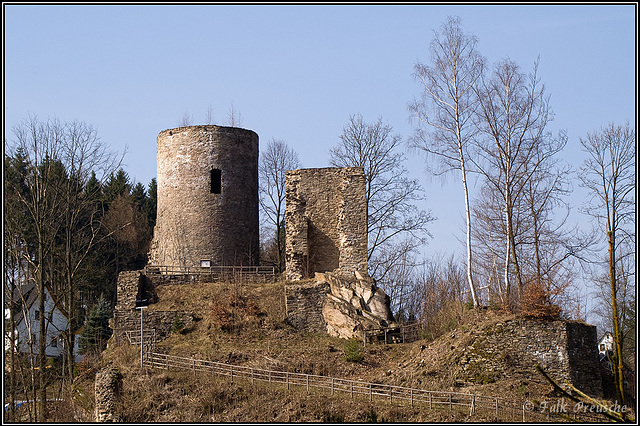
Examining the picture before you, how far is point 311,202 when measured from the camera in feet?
97.8

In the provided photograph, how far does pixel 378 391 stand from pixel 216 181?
1493 centimetres

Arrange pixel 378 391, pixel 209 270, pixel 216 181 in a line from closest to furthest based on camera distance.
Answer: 1. pixel 378 391
2. pixel 209 270
3. pixel 216 181

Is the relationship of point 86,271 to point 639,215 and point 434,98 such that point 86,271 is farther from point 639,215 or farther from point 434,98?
point 639,215

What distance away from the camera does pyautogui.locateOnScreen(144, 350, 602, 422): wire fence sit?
17.9 m

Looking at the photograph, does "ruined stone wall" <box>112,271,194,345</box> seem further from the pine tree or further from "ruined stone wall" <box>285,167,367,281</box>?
the pine tree

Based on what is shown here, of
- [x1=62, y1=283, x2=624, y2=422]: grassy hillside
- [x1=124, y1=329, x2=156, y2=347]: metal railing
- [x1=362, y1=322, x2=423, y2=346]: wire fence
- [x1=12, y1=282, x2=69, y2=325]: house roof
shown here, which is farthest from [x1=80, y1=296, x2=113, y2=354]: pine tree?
[x1=362, y1=322, x2=423, y2=346]: wire fence

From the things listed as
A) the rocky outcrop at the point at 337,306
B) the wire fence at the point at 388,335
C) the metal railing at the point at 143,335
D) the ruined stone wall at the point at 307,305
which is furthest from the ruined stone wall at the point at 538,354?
the metal railing at the point at 143,335

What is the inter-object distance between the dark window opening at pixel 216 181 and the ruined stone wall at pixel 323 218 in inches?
146

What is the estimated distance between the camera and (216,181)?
32406 millimetres

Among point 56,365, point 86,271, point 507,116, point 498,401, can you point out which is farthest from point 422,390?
point 86,271

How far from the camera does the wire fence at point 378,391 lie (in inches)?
703

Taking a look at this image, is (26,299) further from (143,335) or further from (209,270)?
(143,335)

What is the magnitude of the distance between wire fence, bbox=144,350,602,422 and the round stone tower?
Result: 8198 millimetres

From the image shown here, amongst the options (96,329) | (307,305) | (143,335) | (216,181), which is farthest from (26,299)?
(307,305)
